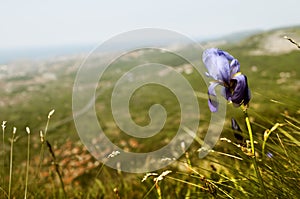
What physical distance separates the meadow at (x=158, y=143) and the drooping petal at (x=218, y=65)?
0.34 metres

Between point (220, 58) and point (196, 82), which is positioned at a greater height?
point (220, 58)

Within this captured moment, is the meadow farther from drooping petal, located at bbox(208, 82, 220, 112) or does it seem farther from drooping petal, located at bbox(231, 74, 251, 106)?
drooping petal, located at bbox(231, 74, 251, 106)

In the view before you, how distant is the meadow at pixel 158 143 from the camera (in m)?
2.73

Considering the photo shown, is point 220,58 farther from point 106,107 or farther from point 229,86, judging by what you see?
point 106,107

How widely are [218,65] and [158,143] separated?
19678 millimetres

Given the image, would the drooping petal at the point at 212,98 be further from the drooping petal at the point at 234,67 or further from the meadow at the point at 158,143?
the meadow at the point at 158,143

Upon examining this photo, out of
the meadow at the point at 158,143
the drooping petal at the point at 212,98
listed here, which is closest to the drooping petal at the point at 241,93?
the drooping petal at the point at 212,98

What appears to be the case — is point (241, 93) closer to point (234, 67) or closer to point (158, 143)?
point (234, 67)

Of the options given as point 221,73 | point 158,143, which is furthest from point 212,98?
point 158,143

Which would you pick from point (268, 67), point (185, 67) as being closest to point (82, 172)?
point (268, 67)

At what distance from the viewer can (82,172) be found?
807 centimetres

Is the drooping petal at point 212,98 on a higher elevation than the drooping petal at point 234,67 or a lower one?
lower

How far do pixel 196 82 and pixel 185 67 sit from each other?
2268 cm

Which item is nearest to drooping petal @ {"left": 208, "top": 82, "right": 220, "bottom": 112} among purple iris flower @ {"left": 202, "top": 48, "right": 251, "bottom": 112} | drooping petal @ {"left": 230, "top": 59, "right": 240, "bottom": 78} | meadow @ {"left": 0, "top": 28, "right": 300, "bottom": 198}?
purple iris flower @ {"left": 202, "top": 48, "right": 251, "bottom": 112}
